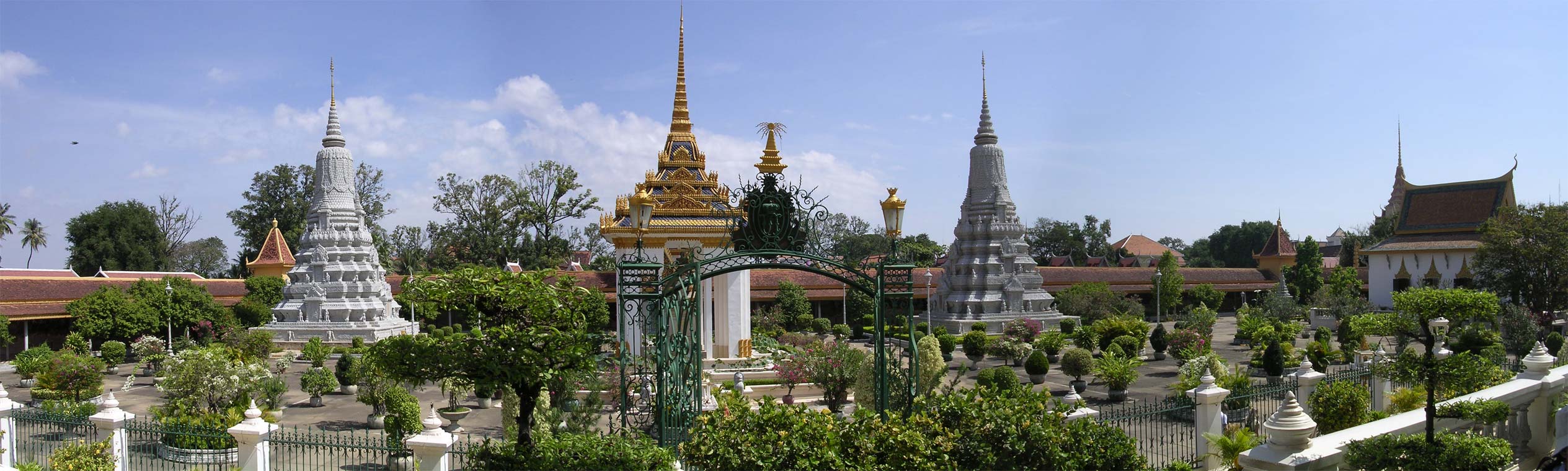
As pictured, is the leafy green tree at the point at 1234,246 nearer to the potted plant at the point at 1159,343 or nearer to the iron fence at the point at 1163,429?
the potted plant at the point at 1159,343

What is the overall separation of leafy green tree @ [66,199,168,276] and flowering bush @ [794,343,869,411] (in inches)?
1935

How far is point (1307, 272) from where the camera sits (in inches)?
1956

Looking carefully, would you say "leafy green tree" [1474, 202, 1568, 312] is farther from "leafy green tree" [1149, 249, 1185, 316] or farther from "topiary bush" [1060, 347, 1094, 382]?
"topiary bush" [1060, 347, 1094, 382]

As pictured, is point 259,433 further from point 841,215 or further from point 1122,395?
point 841,215

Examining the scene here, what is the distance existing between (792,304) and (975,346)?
10619mm

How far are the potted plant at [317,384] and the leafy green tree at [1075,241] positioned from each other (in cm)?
6156

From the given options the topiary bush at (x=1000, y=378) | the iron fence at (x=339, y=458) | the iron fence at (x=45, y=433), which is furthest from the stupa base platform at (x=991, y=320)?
the iron fence at (x=45, y=433)

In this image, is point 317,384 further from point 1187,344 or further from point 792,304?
point 792,304

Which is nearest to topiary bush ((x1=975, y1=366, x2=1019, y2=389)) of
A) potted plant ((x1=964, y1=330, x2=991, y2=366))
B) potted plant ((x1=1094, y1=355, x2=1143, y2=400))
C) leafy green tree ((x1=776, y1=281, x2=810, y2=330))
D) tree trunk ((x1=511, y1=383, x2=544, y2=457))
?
potted plant ((x1=1094, y1=355, x2=1143, y2=400))

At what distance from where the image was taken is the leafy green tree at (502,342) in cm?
798

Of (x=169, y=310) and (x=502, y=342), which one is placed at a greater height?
(x=502, y=342)

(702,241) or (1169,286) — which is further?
(1169,286)

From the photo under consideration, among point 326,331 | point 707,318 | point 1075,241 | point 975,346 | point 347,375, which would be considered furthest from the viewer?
point 1075,241

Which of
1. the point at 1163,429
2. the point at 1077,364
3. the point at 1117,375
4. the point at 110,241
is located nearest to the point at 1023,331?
the point at 1077,364
